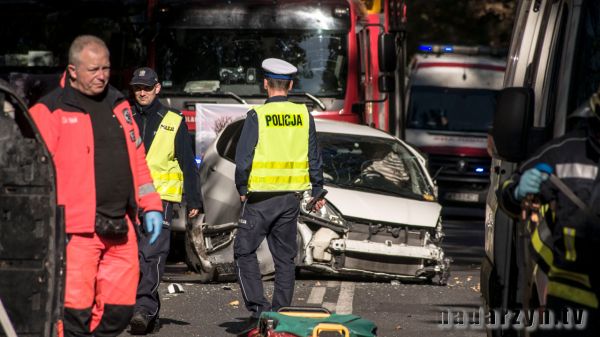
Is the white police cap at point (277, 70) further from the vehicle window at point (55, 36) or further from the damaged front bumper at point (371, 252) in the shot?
the vehicle window at point (55, 36)

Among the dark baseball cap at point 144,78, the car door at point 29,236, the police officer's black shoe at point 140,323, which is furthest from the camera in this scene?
the dark baseball cap at point 144,78

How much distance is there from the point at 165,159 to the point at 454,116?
14.8 m

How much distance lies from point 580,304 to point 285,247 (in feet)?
14.6

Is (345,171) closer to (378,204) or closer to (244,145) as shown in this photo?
(378,204)

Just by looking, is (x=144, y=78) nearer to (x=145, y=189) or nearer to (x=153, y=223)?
(x=145, y=189)

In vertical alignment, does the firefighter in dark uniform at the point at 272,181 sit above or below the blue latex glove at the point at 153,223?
below

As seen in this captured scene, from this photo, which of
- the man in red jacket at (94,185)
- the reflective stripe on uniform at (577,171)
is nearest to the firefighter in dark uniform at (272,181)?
the man in red jacket at (94,185)

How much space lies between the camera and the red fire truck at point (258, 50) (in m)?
16.9

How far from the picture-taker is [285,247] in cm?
972

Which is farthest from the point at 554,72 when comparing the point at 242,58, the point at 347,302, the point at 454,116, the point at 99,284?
the point at 454,116

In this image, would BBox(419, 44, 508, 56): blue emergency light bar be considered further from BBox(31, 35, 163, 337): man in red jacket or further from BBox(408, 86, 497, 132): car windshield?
BBox(31, 35, 163, 337): man in red jacket

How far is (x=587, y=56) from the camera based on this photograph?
6785 mm

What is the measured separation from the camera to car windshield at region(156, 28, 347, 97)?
16.9m

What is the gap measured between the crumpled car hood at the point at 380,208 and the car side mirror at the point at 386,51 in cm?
397
